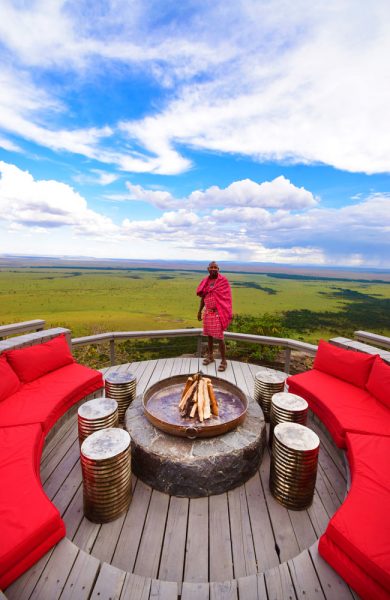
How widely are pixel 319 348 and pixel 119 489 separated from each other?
9.76 feet

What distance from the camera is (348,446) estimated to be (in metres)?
2.29

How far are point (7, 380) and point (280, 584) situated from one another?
294 centimetres

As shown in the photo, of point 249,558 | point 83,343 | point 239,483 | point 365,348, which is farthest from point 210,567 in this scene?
point 83,343

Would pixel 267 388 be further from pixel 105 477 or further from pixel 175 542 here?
pixel 105 477

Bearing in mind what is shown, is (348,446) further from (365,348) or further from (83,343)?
(83,343)

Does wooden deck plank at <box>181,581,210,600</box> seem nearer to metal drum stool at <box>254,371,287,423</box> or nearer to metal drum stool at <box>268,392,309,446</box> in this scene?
metal drum stool at <box>268,392,309,446</box>

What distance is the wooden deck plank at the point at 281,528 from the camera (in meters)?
1.82

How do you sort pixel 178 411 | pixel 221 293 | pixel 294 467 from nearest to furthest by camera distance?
pixel 294 467 < pixel 178 411 < pixel 221 293

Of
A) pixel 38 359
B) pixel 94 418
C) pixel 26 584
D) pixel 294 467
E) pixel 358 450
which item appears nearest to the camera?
pixel 26 584

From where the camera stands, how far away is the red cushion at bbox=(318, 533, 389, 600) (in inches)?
49.9

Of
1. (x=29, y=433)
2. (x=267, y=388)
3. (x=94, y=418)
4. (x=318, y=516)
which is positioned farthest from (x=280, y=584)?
(x=29, y=433)

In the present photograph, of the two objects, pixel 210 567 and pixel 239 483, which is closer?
pixel 210 567

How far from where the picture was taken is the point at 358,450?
217 cm

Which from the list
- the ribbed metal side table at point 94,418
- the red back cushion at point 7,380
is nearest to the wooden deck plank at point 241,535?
the ribbed metal side table at point 94,418
